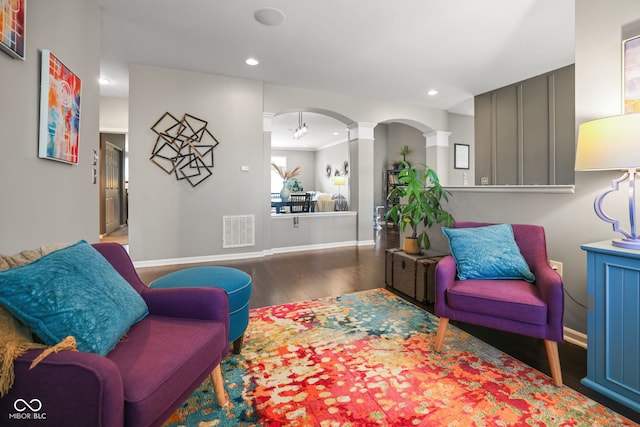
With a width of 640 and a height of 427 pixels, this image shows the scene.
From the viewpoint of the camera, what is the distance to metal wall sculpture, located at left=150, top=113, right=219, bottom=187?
4.15 metres

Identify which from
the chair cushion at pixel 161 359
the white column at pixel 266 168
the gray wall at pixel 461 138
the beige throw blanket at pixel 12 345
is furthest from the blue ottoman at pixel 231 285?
the gray wall at pixel 461 138

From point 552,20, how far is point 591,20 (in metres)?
1.49

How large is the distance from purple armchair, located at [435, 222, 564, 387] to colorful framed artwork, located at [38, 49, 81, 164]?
8.09ft

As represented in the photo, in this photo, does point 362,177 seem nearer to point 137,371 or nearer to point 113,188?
point 137,371

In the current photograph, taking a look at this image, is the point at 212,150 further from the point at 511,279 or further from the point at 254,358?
the point at 511,279

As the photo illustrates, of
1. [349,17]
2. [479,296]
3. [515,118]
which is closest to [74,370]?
[479,296]

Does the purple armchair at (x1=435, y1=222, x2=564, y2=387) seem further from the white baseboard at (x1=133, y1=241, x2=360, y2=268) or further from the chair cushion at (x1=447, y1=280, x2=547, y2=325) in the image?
the white baseboard at (x1=133, y1=241, x2=360, y2=268)

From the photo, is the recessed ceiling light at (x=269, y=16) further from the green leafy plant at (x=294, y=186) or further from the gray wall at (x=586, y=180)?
the green leafy plant at (x=294, y=186)

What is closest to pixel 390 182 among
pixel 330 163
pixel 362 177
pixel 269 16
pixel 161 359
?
pixel 330 163

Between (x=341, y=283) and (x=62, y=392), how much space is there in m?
2.76

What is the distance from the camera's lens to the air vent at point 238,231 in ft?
14.9

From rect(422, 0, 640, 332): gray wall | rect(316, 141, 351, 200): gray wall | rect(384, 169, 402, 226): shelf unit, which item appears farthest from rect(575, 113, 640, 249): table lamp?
rect(316, 141, 351, 200): gray wall

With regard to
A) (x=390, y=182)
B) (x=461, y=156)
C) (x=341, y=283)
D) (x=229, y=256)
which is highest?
(x=461, y=156)

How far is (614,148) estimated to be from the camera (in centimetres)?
145
